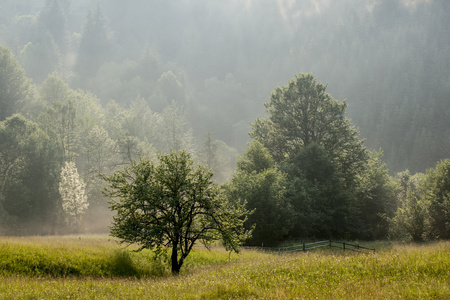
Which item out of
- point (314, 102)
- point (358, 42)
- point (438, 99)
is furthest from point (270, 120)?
point (358, 42)

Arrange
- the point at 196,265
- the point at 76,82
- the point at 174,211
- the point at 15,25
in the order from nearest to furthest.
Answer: the point at 174,211
the point at 196,265
the point at 76,82
the point at 15,25

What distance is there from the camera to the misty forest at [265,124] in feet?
133

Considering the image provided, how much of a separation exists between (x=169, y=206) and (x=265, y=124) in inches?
1383

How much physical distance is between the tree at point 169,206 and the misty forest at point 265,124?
209 centimetres

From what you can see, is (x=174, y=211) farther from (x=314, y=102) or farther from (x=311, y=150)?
(x=314, y=102)

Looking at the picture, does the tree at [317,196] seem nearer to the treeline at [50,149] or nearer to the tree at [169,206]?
the treeline at [50,149]

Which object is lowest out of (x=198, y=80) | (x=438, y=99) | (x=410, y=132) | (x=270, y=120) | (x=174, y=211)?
(x=174, y=211)

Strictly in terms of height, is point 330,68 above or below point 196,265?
above

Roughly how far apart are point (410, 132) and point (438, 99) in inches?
1202

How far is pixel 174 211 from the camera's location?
61.0 ft

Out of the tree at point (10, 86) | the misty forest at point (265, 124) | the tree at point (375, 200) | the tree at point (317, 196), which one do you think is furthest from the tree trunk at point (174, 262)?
the tree at point (10, 86)

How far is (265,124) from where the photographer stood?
51.3 m

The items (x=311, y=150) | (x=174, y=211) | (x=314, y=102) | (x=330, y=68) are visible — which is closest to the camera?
(x=174, y=211)

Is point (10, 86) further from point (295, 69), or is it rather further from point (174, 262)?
point (295, 69)
